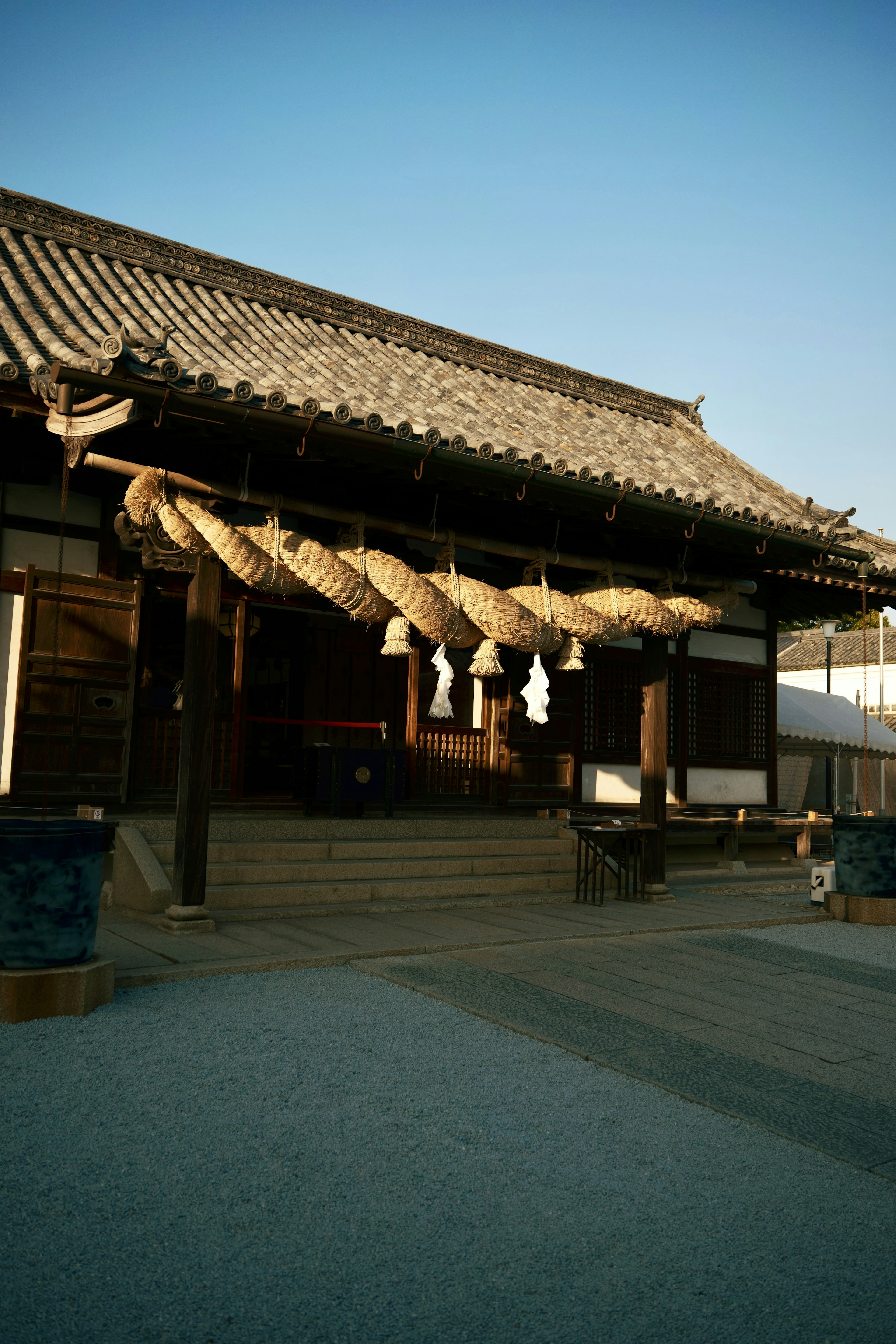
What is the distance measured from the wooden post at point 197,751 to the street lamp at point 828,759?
13.5 metres

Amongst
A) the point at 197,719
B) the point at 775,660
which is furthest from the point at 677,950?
the point at 775,660

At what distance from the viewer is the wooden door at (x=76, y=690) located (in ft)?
23.7

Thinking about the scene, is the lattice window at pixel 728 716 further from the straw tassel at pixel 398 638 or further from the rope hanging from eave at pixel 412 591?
the straw tassel at pixel 398 638

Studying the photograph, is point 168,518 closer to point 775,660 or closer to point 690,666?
point 690,666

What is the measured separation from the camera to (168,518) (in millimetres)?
6180

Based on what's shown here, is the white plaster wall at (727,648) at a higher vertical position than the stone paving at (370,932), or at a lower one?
higher

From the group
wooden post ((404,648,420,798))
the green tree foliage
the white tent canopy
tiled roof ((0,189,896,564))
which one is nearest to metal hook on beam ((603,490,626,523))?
tiled roof ((0,189,896,564))

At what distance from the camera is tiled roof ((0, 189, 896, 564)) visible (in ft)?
24.5

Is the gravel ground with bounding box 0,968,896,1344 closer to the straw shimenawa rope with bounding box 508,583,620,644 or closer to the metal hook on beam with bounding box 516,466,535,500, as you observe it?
the metal hook on beam with bounding box 516,466,535,500

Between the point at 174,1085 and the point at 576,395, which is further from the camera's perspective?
the point at 576,395

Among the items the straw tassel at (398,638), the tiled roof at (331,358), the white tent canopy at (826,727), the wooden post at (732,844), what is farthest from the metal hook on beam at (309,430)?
the white tent canopy at (826,727)

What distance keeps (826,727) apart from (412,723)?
9.61 m

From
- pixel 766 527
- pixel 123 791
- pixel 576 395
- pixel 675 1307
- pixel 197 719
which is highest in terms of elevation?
pixel 576 395

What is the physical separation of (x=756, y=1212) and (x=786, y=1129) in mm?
690
